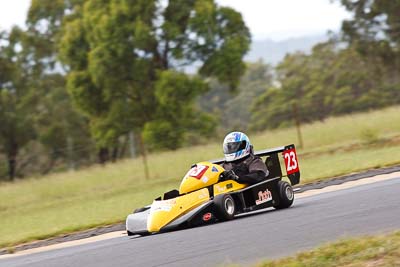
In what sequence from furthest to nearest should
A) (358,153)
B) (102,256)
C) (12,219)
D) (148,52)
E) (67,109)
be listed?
1. (67,109)
2. (148,52)
3. (358,153)
4. (12,219)
5. (102,256)

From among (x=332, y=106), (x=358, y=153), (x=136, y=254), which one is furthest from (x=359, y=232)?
(x=332, y=106)

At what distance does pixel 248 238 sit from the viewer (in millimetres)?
10055

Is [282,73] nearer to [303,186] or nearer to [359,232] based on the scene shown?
[303,186]

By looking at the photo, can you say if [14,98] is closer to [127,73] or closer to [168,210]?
[127,73]

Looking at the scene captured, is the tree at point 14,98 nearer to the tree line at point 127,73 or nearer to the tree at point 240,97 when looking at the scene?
the tree line at point 127,73

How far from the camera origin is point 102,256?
10219mm

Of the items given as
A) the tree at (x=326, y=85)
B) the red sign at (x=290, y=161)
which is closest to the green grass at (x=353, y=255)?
the red sign at (x=290, y=161)

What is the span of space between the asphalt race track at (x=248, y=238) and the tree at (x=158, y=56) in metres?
19.9

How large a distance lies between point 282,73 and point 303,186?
55.4m

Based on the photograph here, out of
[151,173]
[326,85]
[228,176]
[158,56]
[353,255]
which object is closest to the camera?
[353,255]

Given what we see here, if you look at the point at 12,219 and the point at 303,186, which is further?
the point at 12,219

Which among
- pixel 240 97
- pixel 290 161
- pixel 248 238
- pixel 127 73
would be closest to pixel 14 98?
pixel 127 73

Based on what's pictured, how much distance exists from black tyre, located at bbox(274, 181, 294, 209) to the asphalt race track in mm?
161

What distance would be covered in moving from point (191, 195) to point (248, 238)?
2191mm
